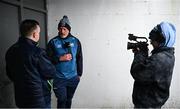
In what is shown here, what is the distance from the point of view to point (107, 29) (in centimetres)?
497

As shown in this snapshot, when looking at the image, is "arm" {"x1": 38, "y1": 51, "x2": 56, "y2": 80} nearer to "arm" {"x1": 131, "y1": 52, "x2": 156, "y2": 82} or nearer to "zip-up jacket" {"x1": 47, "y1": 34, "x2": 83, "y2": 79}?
"arm" {"x1": 131, "y1": 52, "x2": 156, "y2": 82}

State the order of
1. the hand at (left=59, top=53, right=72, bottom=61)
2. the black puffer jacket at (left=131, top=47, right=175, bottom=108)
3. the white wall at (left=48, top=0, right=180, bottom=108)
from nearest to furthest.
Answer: the black puffer jacket at (left=131, top=47, right=175, bottom=108)
the hand at (left=59, top=53, right=72, bottom=61)
the white wall at (left=48, top=0, right=180, bottom=108)

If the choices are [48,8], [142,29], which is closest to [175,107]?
[142,29]

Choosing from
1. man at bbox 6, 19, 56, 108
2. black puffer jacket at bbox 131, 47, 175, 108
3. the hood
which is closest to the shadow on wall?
man at bbox 6, 19, 56, 108

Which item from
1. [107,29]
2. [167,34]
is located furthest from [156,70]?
[107,29]

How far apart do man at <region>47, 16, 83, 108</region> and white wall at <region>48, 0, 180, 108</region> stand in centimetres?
78

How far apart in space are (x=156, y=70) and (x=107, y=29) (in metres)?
2.47

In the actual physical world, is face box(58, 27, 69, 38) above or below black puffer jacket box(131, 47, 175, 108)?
above

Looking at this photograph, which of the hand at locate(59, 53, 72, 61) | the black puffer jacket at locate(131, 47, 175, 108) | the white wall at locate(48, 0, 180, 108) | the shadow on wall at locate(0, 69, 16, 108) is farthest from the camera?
the white wall at locate(48, 0, 180, 108)

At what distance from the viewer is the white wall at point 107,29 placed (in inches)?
194

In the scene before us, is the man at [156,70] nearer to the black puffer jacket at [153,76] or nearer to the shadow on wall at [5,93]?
the black puffer jacket at [153,76]

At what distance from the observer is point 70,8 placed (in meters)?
4.92

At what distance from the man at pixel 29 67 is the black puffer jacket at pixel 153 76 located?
0.74m

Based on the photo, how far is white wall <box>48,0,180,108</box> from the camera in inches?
194
